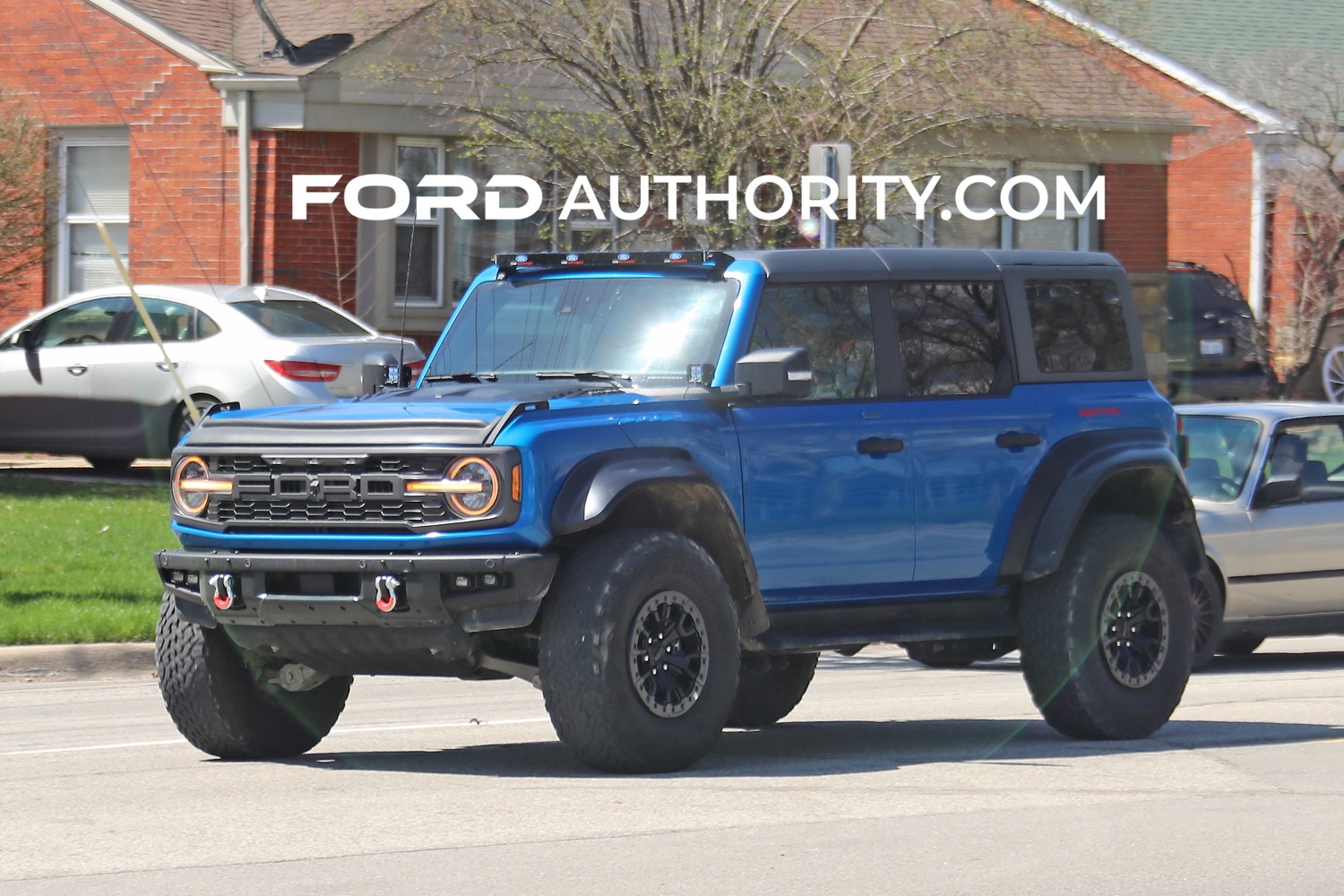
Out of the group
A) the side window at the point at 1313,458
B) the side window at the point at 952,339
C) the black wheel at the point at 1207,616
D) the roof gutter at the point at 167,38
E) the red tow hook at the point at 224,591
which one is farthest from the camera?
the roof gutter at the point at 167,38

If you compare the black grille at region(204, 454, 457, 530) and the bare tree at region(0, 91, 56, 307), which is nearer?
the black grille at region(204, 454, 457, 530)

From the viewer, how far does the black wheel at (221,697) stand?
8.26 m

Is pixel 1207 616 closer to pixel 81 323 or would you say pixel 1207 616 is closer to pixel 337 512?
pixel 337 512

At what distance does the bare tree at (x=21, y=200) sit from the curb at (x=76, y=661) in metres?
7.27

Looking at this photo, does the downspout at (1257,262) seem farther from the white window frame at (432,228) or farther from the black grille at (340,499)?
the black grille at (340,499)

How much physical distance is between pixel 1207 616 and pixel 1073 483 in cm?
389

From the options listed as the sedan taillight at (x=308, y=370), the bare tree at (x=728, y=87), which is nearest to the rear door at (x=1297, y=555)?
the bare tree at (x=728, y=87)

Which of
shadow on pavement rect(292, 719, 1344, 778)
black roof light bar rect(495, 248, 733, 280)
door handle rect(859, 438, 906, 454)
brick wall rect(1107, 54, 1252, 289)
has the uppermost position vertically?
brick wall rect(1107, 54, 1252, 289)

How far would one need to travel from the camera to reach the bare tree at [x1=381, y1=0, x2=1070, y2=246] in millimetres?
16172

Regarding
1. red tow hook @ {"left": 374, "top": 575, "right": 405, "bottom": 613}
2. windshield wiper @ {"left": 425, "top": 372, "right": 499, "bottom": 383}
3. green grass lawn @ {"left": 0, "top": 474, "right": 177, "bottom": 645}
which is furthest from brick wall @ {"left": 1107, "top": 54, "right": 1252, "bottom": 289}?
red tow hook @ {"left": 374, "top": 575, "right": 405, "bottom": 613}

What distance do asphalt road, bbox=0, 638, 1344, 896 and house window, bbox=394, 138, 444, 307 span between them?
1343 cm

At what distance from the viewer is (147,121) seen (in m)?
23.0

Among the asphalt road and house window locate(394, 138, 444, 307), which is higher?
house window locate(394, 138, 444, 307)

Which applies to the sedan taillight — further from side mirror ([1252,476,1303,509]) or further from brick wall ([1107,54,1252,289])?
brick wall ([1107,54,1252,289])
